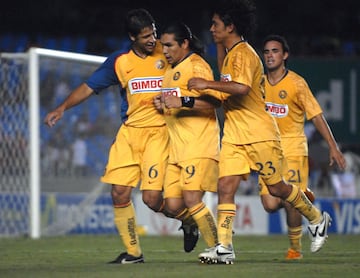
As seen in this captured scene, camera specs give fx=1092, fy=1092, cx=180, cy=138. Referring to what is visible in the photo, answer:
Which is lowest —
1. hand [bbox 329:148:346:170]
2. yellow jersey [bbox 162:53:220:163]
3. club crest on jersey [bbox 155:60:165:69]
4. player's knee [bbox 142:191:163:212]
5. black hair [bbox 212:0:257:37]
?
player's knee [bbox 142:191:163:212]

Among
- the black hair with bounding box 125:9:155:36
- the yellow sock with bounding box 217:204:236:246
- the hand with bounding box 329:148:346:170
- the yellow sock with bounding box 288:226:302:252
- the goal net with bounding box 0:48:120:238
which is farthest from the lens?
the goal net with bounding box 0:48:120:238

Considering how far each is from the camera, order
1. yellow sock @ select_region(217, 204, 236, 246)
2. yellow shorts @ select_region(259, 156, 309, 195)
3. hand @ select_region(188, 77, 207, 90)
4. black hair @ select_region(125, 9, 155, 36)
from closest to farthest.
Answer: hand @ select_region(188, 77, 207, 90) < yellow sock @ select_region(217, 204, 236, 246) < black hair @ select_region(125, 9, 155, 36) < yellow shorts @ select_region(259, 156, 309, 195)

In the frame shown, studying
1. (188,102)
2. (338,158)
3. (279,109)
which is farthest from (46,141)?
(188,102)

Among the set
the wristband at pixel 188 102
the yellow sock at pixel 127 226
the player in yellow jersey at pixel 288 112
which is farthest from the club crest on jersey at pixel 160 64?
the player in yellow jersey at pixel 288 112

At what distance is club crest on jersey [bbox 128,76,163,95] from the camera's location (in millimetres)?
9227

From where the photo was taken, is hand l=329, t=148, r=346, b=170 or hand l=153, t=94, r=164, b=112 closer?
hand l=153, t=94, r=164, b=112

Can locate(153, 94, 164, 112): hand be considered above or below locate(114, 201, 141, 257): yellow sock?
above

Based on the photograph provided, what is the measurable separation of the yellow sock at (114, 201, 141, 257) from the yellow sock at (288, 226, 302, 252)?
5.30ft

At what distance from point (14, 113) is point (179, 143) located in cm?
601

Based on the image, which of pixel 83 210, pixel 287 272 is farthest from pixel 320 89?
pixel 287 272

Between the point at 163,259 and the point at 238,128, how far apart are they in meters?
1.83

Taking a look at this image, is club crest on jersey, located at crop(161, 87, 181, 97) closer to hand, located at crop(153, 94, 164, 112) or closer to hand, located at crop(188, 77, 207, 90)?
hand, located at crop(153, 94, 164, 112)

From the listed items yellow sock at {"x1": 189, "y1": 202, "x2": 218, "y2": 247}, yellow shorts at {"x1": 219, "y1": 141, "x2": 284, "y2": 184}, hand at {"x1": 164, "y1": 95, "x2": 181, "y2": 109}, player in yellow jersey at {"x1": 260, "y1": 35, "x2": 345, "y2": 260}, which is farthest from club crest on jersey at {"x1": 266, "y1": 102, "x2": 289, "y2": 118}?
hand at {"x1": 164, "y1": 95, "x2": 181, "y2": 109}

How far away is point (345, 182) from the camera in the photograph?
1781 cm
